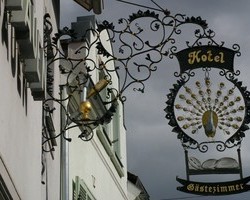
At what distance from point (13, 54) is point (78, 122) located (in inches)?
69.5

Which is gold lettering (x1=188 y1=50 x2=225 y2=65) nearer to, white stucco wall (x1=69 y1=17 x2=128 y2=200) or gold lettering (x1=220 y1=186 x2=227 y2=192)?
gold lettering (x1=220 y1=186 x2=227 y2=192)

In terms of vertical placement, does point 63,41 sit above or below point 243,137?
above

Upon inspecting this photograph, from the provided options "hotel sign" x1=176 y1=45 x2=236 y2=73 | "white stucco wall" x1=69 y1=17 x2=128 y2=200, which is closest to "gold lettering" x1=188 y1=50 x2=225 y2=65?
"hotel sign" x1=176 y1=45 x2=236 y2=73

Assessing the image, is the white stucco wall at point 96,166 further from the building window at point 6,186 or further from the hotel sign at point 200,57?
the building window at point 6,186

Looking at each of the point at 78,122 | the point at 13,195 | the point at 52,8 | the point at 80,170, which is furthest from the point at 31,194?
the point at 80,170

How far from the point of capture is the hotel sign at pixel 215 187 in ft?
34.2

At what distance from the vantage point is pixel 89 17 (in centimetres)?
1817

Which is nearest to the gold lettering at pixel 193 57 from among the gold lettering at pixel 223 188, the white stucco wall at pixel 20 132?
the gold lettering at pixel 223 188

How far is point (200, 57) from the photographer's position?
10531 millimetres

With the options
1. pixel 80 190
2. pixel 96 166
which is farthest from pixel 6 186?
pixel 96 166

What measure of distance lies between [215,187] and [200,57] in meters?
1.62

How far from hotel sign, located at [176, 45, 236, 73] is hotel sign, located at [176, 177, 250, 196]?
144 cm

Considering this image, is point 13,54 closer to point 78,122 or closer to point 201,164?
point 78,122

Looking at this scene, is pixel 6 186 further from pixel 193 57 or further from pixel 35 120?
pixel 193 57
